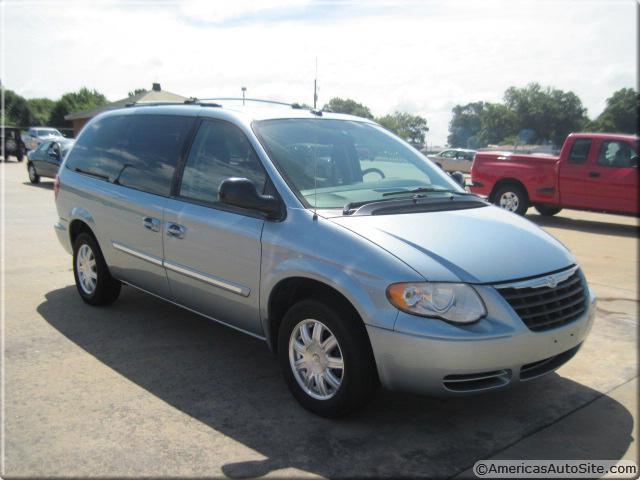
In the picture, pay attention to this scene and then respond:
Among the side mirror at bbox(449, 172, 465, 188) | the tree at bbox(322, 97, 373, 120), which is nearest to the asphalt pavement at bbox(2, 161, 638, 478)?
the side mirror at bbox(449, 172, 465, 188)

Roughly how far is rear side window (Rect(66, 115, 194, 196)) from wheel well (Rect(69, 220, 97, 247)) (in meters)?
0.49

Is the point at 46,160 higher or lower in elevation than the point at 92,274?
lower

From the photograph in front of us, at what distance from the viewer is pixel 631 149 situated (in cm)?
1155

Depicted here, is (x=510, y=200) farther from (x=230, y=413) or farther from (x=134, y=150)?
(x=230, y=413)

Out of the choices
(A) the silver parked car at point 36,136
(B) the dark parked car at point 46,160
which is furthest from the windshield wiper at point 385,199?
(A) the silver parked car at point 36,136

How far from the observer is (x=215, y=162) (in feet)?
14.0

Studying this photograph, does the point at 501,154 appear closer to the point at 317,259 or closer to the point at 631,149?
the point at 631,149

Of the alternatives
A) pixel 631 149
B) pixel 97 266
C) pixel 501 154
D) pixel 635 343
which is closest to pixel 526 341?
pixel 635 343

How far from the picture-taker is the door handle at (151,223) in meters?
4.56

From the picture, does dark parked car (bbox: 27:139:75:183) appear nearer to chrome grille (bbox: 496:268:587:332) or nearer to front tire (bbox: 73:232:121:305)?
front tire (bbox: 73:232:121:305)

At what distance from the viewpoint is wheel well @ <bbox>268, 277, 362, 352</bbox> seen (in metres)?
3.38

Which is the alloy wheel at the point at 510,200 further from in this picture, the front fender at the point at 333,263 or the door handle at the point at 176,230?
the front fender at the point at 333,263

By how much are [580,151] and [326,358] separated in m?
10.4

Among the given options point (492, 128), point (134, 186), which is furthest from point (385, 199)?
point (492, 128)
